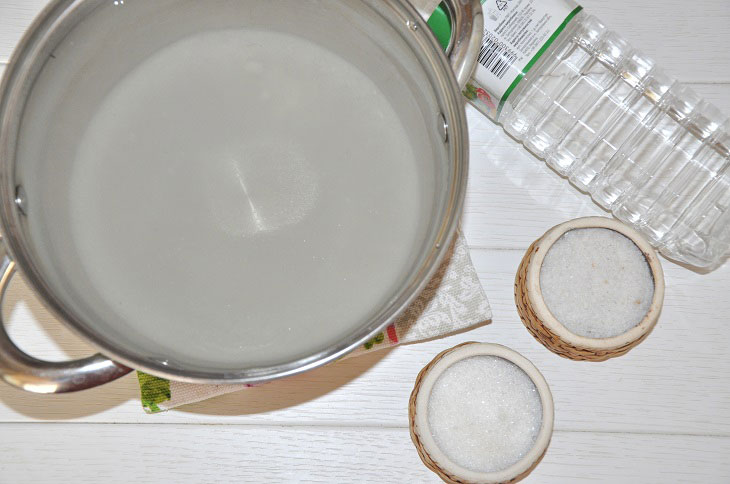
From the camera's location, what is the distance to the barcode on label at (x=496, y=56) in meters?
0.70

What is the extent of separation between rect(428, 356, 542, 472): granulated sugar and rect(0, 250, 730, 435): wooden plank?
47 mm

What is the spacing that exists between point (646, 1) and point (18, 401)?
0.75 metres

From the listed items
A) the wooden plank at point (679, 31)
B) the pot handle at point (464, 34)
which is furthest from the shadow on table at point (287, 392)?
the wooden plank at point (679, 31)

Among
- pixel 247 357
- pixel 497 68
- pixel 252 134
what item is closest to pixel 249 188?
pixel 252 134

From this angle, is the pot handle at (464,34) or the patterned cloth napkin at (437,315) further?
the patterned cloth napkin at (437,315)

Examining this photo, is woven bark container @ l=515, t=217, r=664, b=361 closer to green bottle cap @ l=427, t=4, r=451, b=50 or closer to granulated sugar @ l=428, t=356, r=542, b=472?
granulated sugar @ l=428, t=356, r=542, b=472

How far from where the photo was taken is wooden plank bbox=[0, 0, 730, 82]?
0.79 m

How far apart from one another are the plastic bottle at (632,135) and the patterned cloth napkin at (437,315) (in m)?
0.17

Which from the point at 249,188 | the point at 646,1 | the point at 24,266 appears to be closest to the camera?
the point at 24,266

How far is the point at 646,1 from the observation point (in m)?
0.80

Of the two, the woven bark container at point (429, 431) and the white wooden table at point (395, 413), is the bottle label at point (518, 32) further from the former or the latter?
the woven bark container at point (429, 431)

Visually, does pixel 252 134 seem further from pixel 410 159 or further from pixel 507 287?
pixel 507 287

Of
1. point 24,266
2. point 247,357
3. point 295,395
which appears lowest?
point 295,395

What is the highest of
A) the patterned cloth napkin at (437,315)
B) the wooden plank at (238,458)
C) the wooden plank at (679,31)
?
the wooden plank at (679,31)
